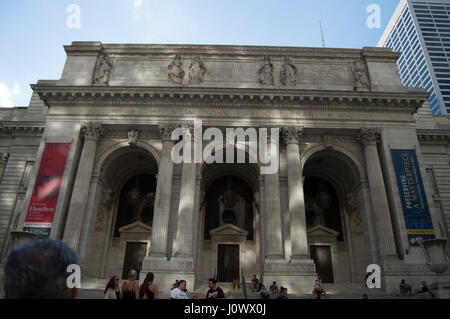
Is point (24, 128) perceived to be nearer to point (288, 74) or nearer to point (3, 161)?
point (3, 161)

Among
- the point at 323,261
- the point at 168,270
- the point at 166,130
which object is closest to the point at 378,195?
the point at 323,261

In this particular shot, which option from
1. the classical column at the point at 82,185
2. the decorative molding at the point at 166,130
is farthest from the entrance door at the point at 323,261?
the classical column at the point at 82,185

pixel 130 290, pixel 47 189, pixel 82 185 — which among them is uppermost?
pixel 82 185

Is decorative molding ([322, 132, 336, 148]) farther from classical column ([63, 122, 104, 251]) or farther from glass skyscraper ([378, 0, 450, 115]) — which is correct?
glass skyscraper ([378, 0, 450, 115])

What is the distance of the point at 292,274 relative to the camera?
19406 millimetres

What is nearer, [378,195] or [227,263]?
[378,195]

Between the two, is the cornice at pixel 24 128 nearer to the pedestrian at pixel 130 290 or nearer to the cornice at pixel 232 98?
the cornice at pixel 232 98

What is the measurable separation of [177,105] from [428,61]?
99.1 metres

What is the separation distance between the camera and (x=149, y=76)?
26.1 m

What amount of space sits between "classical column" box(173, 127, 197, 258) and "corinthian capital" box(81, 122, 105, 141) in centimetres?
688

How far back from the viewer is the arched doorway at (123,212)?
81.8 ft

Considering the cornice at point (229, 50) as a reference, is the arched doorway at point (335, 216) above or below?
below

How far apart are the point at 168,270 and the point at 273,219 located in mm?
7415

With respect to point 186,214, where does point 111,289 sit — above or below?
below
